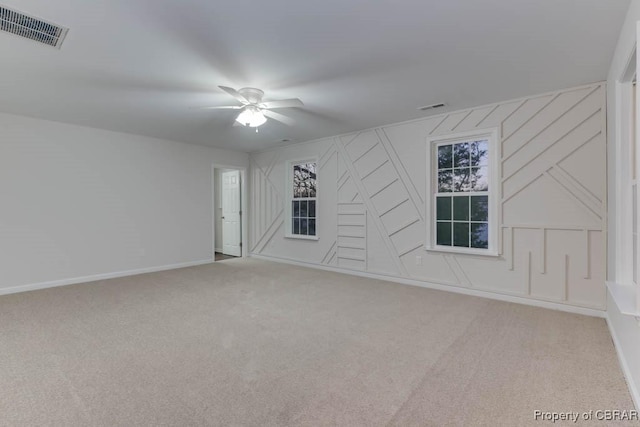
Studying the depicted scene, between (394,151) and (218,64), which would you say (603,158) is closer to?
(394,151)

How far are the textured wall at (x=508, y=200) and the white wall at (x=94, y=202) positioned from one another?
273 centimetres

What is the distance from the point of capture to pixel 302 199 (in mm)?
6020

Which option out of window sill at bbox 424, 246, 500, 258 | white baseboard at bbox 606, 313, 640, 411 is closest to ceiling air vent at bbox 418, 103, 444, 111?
window sill at bbox 424, 246, 500, 258

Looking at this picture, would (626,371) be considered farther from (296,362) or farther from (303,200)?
(303,200)

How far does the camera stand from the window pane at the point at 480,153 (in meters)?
3.84

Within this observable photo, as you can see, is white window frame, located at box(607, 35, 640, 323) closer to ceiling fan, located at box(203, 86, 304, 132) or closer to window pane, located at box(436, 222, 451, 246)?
window pane, located at box(436, 222, 451, 246)

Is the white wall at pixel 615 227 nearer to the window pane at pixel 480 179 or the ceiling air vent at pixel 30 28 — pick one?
the window pane at pixel 480 179

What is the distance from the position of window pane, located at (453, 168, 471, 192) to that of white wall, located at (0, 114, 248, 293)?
4.73 metres

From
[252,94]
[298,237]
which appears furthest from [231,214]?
[252,94]

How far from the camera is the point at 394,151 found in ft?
15.1

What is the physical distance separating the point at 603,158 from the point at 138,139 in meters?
6.58

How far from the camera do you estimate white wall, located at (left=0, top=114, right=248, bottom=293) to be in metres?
4.08

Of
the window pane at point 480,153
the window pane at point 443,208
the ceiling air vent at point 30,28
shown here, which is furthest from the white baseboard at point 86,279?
the window pane at point 480,153

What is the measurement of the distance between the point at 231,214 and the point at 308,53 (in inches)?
214
